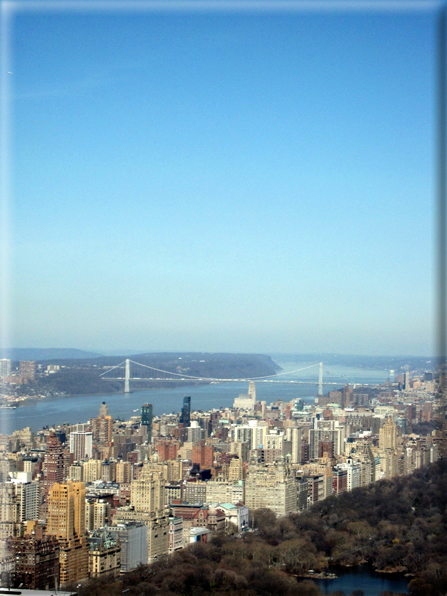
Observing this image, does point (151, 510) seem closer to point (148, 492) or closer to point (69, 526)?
point (148, 492)

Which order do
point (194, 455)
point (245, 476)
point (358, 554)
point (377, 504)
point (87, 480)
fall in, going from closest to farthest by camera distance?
point (358, 554)
point (377, 504)
point (87, 480)
point (245, 476)
point (194, 455)

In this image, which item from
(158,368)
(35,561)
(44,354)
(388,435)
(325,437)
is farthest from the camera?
(325,437)

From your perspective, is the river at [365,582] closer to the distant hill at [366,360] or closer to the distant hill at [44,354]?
the distant hill at [366,360]

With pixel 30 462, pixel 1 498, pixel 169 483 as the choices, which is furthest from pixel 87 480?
pixel 1 498

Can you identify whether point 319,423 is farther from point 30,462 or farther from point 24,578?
point 24,578

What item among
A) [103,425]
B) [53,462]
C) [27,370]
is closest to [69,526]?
[27,370]
